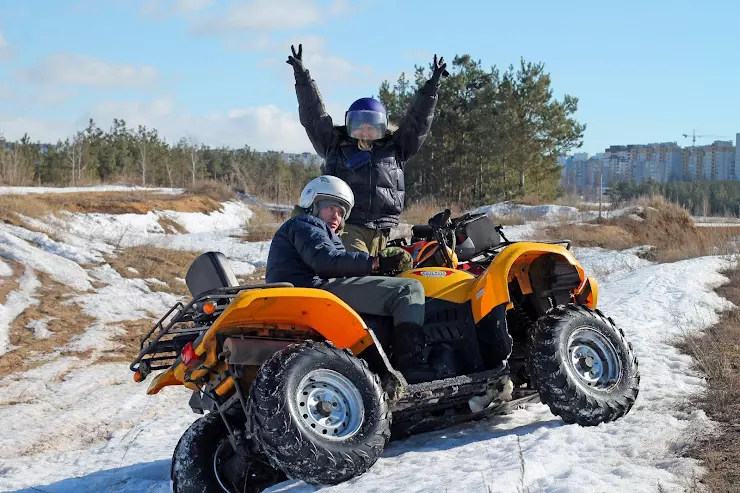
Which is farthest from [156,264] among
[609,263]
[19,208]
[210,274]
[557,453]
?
[557,453]

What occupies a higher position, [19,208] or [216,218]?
[19,208]

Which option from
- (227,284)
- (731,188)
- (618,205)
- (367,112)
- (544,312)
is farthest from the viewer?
(731,188)

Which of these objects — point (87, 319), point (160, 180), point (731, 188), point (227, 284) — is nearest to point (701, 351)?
point (227, 284)

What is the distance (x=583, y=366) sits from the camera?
208 inches

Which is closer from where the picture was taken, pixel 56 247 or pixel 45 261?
pixel 45 261

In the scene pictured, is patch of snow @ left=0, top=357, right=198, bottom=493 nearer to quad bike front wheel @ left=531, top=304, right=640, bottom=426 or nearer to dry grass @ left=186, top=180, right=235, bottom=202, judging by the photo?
quad bike front wheel @ left=531, top=304, right=640, bottom=426

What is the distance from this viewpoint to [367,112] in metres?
6.82

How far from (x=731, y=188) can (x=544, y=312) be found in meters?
52.8

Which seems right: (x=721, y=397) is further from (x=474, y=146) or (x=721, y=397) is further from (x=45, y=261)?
(x=474, y=146)

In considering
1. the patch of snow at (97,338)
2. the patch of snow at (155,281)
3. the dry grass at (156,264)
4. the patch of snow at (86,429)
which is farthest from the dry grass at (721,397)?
the patch of snow at (155,281)

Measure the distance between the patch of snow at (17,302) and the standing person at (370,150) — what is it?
4920 millimetres

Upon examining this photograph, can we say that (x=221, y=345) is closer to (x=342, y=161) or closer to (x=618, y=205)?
(x=342, y=161)

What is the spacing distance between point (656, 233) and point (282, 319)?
63.6ft

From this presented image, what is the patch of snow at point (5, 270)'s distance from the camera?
12.1 m
